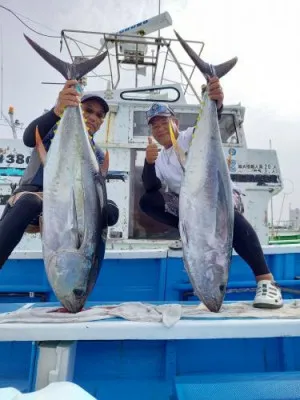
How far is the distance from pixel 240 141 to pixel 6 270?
11.2ft

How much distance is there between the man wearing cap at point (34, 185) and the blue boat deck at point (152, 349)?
44 centimetres

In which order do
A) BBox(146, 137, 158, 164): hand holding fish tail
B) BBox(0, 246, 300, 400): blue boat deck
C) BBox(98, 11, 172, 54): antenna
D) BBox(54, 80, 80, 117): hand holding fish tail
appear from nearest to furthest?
BBox(0, 246, 300, 400): blue boat deck < BBox(54, 80, 80, 117): hand holding fish tail < BBox(146, 137, 158, 164): hand holding fish tail < BBox(98, 11, 172, 54): antenna

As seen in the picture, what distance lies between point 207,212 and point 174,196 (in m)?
0.80

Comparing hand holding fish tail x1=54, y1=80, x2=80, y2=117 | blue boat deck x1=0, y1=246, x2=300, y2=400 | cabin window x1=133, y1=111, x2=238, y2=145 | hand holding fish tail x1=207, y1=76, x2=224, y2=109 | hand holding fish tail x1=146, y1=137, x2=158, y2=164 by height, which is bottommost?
blue boat deck x1=0, y1=246, x2=300, y2=400

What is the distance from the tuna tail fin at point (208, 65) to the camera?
6.58 ft

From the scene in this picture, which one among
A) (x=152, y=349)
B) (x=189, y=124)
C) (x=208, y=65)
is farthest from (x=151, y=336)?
(x=189, y=124)

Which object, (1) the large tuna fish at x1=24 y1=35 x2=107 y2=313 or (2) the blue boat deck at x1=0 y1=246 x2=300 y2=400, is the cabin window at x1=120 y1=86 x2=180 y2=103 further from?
(1) the large tuna fish at x1=24 y1=35 x2=107 y2=313

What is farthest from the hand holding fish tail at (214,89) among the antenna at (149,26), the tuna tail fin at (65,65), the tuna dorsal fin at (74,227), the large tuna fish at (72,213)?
the antenna at (149,26)

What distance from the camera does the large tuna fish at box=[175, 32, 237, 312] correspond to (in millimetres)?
1731

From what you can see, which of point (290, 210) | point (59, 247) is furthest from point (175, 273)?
point (290, 210)

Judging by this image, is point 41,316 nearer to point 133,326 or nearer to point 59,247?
point 59,247

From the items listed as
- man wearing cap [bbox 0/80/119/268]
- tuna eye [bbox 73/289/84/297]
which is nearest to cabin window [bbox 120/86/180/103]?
man wearing cap [bbox 0/80/119/268]

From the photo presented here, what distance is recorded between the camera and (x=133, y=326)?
1.47m

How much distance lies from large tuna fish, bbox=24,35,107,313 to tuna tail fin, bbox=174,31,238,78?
2.29 ft
